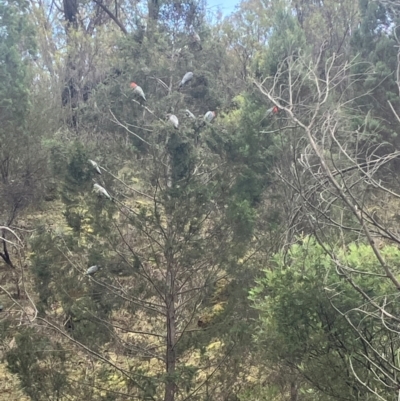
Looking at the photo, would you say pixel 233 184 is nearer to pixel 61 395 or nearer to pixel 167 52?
pixel 61 395

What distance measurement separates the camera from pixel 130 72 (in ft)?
28.0

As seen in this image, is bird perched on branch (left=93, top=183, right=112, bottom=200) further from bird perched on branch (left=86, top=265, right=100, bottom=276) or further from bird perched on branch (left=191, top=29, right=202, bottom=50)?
bird perched on branch (left=191, top=29, right=202, bottom=50)

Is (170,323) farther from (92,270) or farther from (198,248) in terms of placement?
(92,270)

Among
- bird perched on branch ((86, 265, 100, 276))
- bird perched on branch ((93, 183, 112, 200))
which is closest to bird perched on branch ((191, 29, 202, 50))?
bird perched on branch ((93, 183, 112, 200))

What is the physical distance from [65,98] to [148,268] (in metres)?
7.51

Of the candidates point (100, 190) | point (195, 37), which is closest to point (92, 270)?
point (100, 190)

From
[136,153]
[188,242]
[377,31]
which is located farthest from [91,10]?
[188,242]

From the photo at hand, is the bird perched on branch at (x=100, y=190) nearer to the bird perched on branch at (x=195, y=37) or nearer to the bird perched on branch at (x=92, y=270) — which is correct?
the bird perched on branch at (x=92, y=270)

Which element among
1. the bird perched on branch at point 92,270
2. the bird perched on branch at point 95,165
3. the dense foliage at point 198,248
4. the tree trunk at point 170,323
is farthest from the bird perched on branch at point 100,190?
the tree trunk at point 170,323

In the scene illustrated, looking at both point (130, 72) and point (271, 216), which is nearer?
point (271, 216)

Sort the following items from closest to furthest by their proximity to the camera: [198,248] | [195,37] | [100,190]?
1. [100,190]
2. [198,248]
3. [195,37]

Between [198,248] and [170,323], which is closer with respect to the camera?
[198,248]

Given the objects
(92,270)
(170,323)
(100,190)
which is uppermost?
(100,190)

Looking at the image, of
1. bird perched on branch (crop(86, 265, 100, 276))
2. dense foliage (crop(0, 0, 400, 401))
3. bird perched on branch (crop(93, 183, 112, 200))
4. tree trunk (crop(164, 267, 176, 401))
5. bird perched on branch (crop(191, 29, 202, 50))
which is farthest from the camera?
bird perched on branch (crop(191, 29, 202, 50))
